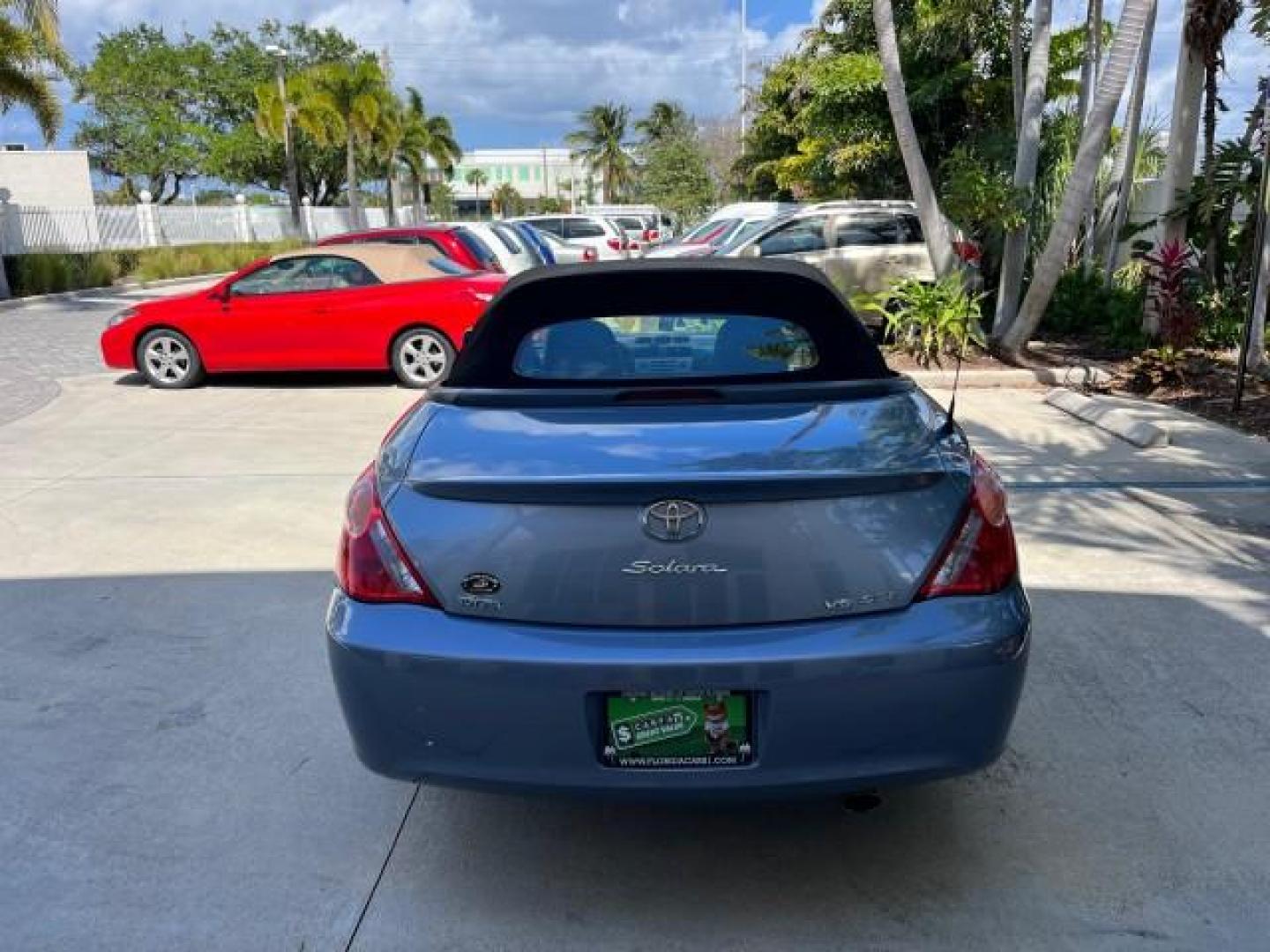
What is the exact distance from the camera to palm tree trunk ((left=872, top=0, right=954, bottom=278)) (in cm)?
1074

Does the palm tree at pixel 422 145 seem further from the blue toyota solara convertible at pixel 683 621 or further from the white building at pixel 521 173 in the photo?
the blue toyota solara convertible at pixel 683 621

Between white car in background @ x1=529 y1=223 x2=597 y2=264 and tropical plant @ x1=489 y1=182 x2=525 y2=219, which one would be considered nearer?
white car in background @ x1=529 y1=223 x2=597 y2=264

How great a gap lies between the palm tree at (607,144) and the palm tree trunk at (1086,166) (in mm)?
63043

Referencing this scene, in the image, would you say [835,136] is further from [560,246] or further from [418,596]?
[418,596]

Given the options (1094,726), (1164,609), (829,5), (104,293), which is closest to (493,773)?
(1094,726)

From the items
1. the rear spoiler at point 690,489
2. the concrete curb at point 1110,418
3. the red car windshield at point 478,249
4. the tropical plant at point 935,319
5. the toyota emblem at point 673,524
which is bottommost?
the concrete curb at point 1110,418

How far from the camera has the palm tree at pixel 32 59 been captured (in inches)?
747

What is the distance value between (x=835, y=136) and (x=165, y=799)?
17.9 meters

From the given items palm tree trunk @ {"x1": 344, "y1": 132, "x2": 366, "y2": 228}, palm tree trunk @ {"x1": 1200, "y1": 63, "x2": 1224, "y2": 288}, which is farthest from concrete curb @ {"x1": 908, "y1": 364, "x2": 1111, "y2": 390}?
palm tree trunk @ {"x1": 344, "y1": 132, "x2": 366, "y2": 228}

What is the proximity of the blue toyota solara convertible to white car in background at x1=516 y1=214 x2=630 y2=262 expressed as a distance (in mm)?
19114

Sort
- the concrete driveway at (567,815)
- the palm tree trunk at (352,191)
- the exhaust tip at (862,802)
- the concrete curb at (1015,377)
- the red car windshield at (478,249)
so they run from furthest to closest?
1. the palm tree trunk at (352,191)
2. the red car windshield at (478,249)
3. the concrete curb at (1015,377)
4. the exhaust tip at (862,802)
5. the concrete driveway at (567,815)

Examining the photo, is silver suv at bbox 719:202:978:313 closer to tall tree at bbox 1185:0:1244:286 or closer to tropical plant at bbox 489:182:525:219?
tall tree at bbox 1185:0:1244:286

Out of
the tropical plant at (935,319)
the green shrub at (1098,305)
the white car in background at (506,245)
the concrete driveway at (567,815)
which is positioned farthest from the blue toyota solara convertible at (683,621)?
the green shrub at (1098,305)

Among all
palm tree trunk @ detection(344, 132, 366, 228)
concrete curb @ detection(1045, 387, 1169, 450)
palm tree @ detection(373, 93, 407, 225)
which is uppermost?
palm tree @ detection(373, 93, 407, 225)
